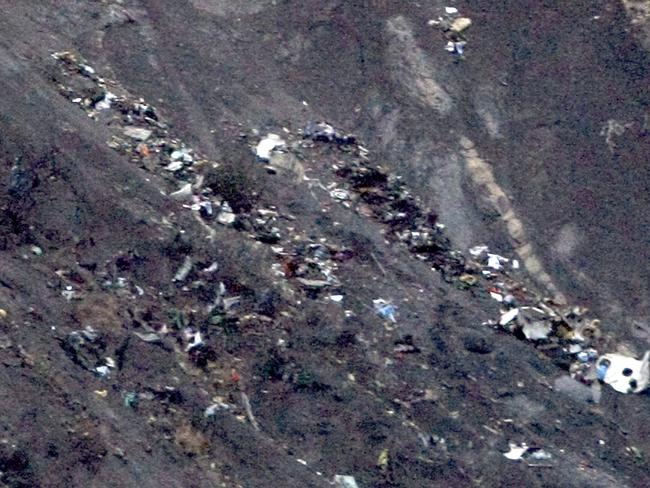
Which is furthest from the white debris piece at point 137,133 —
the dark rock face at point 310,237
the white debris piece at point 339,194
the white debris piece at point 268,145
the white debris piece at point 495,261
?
the white debris piece at point 495,261

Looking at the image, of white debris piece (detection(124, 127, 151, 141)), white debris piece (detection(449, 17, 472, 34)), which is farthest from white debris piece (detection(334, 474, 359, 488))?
white debris piece (detection(449, 17, 472, 34))

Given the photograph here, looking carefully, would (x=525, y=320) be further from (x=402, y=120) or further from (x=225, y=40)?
(x=225, y=40)

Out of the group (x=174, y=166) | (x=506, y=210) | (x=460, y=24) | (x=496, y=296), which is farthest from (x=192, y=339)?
(x=460, y=24)

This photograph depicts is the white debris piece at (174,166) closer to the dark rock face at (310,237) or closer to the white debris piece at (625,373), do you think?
the dark rock face at (310,237)

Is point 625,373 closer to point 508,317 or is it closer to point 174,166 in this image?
point 508,317

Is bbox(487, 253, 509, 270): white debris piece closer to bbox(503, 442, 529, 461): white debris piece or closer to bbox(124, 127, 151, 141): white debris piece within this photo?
bbox(503, 442, 529, 461): white debris piece

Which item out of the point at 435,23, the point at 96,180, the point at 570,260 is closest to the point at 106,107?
the point at 96,180
